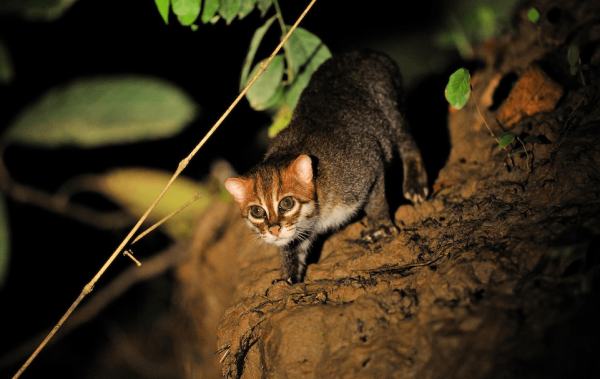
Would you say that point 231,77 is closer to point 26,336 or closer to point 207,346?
point 207,346

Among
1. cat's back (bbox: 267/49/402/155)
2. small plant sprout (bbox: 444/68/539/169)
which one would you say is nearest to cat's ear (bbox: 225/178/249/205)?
cat's back (bbox: 267/49/402/155)

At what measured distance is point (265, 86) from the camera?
14.4 ft

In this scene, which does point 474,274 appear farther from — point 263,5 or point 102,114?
point 263,5

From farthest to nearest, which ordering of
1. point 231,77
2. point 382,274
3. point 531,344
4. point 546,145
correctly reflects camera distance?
point 231,77 → point 546,145 → point 382,274 → point 531,344

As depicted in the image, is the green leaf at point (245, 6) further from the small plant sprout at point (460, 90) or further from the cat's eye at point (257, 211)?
the small plant sprout at point (460, 90)

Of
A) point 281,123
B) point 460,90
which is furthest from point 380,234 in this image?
point 281,123

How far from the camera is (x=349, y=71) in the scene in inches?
199

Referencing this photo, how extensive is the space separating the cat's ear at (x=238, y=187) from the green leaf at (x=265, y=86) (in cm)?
91

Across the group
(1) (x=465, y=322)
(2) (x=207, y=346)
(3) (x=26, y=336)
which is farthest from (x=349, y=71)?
(3) (x=26, y=336)

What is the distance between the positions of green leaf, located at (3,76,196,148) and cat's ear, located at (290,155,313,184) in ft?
7.81

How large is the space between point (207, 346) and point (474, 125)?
4595 millimetres

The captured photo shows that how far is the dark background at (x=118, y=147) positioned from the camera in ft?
13.3

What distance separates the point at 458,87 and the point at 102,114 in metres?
3.08

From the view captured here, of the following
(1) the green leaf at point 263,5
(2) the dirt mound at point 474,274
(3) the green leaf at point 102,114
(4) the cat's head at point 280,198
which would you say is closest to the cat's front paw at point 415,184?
(2) the dirt mound at point 474,274
